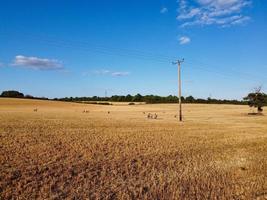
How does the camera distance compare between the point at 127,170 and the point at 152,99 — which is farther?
the point at 152,99

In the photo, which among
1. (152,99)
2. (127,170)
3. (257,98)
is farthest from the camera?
(152,99)

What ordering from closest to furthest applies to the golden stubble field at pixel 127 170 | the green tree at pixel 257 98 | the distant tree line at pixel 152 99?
the golden stubble field at pixel 127 170
the green tree at pixel 257 98
the distant tree line at pixel 152 99

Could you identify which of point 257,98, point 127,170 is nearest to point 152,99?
point 257,98

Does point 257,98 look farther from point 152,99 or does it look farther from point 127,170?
point 152,99

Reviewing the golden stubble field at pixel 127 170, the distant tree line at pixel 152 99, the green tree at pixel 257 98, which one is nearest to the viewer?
the golden stubble field at pixel 127 170

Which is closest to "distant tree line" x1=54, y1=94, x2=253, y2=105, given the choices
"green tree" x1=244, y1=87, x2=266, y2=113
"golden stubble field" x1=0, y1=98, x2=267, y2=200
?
"green tree" x1=244, y1=87, x2=266, y2=113

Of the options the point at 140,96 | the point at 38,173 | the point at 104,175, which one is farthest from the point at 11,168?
the point at 140,96

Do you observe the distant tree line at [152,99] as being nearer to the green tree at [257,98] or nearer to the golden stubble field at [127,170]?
the green tree at [257,98]

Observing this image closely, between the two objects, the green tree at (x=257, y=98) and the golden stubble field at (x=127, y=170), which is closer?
the golden stubble field at (x=127, y=170)

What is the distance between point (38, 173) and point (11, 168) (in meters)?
1.29

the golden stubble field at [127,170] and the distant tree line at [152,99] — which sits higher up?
the distant tree line at [152,99]

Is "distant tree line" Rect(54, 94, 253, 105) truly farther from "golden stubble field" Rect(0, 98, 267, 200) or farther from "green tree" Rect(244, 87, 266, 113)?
"golden stubble field" Rect(0, 98, 267, 200)

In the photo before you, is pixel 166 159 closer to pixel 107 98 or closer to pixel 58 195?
pixel 58 195

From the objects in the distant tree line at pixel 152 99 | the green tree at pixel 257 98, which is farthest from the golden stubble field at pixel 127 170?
the distant tree line at pixel 152 99
